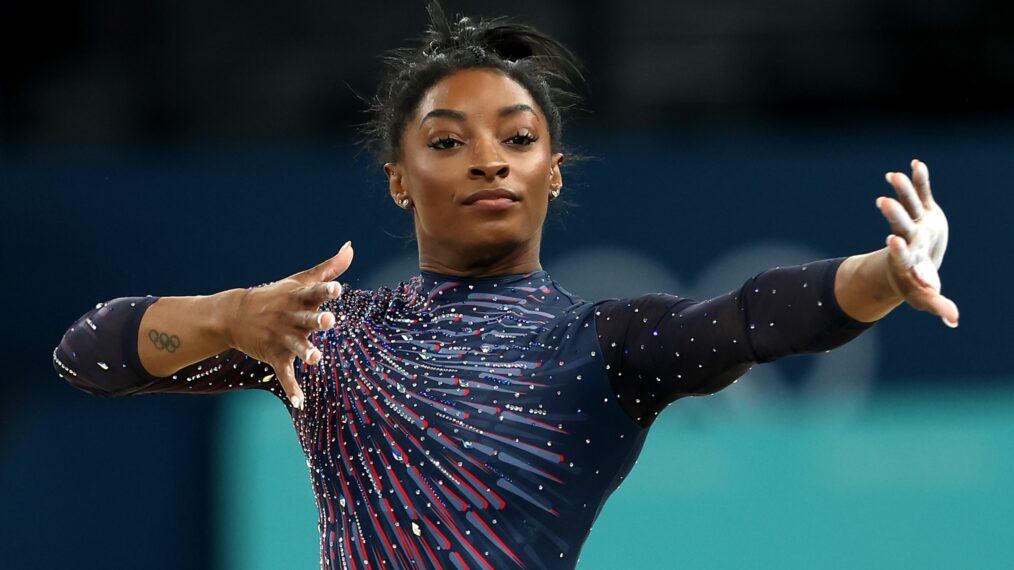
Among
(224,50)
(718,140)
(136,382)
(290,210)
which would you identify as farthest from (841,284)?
(224,50)

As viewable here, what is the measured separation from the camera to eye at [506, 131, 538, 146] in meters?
2.19

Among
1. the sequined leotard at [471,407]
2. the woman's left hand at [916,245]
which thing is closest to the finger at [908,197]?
the woman's left hand at [916,245]

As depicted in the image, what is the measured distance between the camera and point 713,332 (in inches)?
72.8

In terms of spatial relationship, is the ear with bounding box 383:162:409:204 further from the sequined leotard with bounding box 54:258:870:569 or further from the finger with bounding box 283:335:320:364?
the finger with bounding box 283:335:320:364

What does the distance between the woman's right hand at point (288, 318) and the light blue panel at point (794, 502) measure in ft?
6.82

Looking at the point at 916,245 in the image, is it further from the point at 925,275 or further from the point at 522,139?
the point at 522,139

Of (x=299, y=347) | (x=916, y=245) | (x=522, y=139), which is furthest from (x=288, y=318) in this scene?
(x=916, y=245)

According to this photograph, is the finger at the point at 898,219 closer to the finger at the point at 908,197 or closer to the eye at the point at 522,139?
the finger at the point at 908,197

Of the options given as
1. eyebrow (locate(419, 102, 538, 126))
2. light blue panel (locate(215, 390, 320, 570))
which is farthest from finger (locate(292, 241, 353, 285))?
light blue panel (locate(215, 390, 320, 570))

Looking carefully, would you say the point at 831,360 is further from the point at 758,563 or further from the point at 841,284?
the point at 841,284

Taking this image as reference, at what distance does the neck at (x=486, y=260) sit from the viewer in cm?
220

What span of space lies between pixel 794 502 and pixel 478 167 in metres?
2.13

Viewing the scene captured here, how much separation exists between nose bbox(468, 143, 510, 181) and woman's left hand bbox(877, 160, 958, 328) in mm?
640

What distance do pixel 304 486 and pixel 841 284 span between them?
8.12ft
